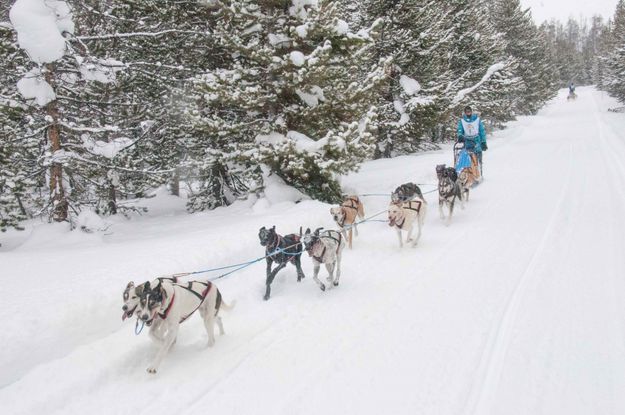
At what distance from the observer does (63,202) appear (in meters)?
8.76

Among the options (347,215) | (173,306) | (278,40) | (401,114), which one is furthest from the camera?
(401,114)

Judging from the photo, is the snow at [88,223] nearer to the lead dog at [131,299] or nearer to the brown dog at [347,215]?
the brown dog at [347,215]

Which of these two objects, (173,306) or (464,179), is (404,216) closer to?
(464,179)

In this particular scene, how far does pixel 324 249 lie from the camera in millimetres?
6328

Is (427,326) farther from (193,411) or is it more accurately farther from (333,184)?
(333,184)

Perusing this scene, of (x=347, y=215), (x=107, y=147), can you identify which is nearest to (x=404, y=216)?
(x=347, y=215)

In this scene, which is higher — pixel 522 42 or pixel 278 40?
pixel 522 42

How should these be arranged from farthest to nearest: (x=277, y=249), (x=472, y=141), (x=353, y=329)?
(x=472, y=141) < (x=277, y=249) < (x=353, y=329)

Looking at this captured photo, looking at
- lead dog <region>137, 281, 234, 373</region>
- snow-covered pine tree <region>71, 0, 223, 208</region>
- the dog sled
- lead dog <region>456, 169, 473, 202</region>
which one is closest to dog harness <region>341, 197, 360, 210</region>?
lead dog <region>456, 169, 473, 202</region>

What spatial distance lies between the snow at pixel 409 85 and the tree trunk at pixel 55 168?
14206mm

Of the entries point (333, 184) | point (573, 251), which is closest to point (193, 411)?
point (573, 251)

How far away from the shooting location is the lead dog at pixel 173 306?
4148 mm

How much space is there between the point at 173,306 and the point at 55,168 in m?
5.92

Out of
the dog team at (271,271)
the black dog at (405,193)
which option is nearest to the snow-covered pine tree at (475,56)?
the black dog at (405,193)
